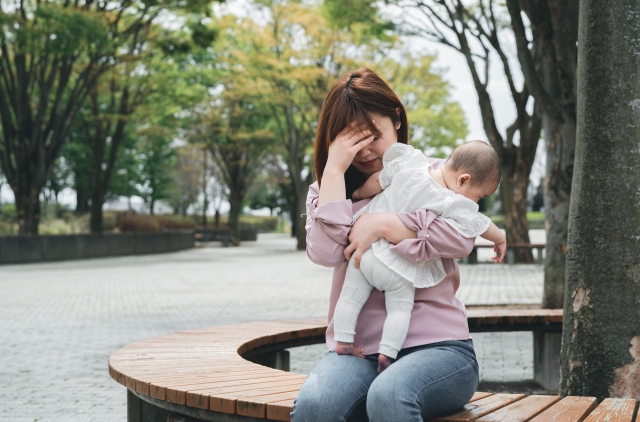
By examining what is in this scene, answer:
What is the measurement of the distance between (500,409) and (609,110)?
57.4 inches

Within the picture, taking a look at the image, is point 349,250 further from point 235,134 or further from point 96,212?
point 235,134

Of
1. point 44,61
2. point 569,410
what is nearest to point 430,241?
point 569,410

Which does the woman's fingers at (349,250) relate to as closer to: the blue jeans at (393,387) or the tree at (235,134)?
the blue jeans at (393,387)

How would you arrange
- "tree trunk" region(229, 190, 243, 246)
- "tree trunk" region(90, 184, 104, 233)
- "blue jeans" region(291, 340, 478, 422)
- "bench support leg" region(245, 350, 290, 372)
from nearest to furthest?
"blue jeans" region(291, 340, 478, 422)
"bench support leg" region(245, 350, 290, 372)
"tree trunk" region(90, 184, 104, 233)
"tree trunk" region(229, 190, 243, 246)

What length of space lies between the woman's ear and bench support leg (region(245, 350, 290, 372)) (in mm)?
2396

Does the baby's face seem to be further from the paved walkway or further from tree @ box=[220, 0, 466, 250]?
tree @ box=[220, 0, 466, 250]

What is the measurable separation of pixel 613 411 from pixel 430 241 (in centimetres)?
82

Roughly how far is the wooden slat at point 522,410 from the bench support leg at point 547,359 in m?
2.84

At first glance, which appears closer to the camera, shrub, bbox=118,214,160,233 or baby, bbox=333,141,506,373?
baby, bbox=333,141,506,373

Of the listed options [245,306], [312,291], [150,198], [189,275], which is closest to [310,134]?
[189,275]

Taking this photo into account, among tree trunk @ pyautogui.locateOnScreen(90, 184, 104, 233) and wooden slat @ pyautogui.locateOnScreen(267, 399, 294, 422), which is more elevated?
tree trunk @ pyautogui.locateOnScreen(90, 184, 104, 233)

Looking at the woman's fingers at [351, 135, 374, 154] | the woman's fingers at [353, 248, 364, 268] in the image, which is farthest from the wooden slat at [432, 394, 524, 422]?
the woman's fingers at [351, 135, 374, 154]

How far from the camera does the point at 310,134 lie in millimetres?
30172

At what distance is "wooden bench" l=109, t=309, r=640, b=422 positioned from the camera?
248 cm
